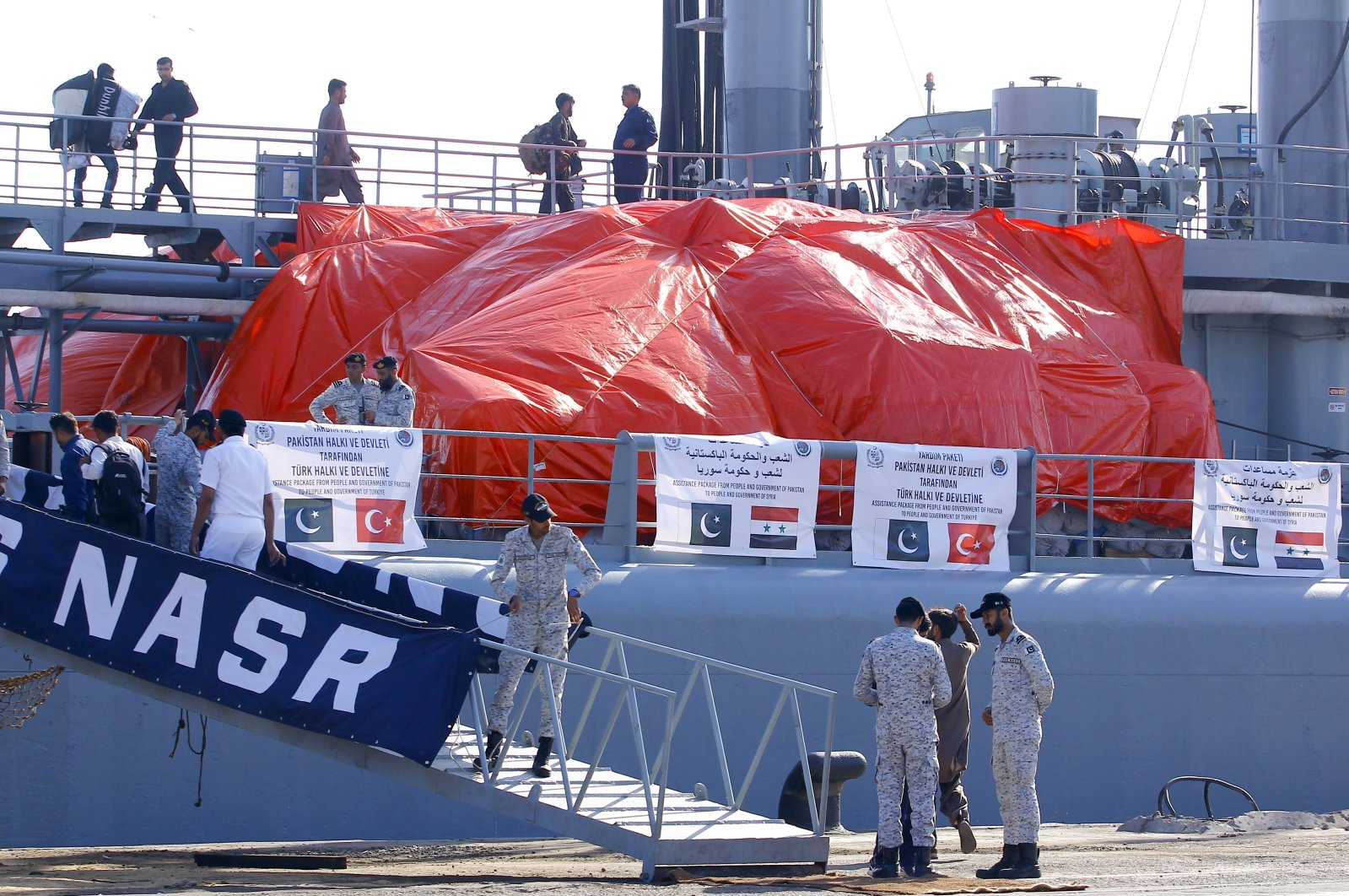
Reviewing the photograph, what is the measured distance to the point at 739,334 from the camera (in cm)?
1316

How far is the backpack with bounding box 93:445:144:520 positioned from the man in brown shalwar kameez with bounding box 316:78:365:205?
770cm

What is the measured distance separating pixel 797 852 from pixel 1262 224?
38.1 feet

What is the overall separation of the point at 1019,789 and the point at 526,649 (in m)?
2.66

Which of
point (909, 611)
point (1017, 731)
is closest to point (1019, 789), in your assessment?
point (1017, 731)

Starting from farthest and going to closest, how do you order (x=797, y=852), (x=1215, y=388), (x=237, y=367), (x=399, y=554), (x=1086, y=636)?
(x=1215, y=388)
(x=237, y=367)
(x=1086, y=636)
(x=399, y=554)
(x=797, y=852)

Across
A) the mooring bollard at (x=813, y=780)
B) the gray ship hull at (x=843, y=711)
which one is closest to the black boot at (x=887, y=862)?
the mooring bollard at (x=813, y=780)

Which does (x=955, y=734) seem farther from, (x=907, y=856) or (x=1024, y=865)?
(x=1024, y=865)

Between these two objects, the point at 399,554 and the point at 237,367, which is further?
the point at 237,367

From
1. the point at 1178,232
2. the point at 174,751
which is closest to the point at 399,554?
the point at 174,751

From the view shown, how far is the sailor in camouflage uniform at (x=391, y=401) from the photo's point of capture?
38.1 feet

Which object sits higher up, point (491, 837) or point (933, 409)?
point (933, 409)

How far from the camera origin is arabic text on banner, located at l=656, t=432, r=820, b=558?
11.3 meters

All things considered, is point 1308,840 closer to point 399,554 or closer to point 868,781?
point 868,781

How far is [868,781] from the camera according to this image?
A: 37.7ft
